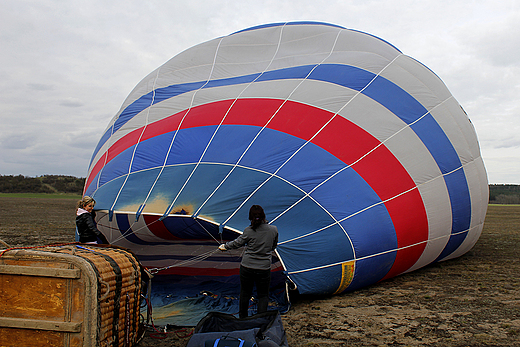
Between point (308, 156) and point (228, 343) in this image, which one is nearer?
point (228, 343)

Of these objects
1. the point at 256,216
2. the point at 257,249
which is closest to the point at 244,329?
the point at 257,249

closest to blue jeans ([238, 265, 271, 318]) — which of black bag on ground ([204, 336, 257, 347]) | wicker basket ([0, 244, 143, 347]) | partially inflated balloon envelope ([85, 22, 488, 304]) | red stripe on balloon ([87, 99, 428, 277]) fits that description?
partially inflated balloon envelope ([85, 22, 488, 304])

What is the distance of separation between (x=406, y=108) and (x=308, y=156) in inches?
61.3

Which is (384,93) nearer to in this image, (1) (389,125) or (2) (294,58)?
(1) (389,125)

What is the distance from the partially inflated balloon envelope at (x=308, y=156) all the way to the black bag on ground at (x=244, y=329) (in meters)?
0.82

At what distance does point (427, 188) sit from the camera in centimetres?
448

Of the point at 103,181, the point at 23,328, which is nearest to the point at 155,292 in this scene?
the point at 103,181

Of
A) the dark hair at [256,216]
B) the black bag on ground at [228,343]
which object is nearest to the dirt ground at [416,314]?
the black bag on ground at [228,343]

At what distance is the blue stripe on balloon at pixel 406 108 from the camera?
470cm

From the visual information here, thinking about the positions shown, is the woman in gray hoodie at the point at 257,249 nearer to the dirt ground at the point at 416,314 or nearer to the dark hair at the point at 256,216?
the dark hair at the point at 256,216

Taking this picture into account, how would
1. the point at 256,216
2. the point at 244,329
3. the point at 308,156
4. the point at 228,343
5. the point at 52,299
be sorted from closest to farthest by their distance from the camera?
the point at 52,299
the point at 228,343
the point at 244,329
the point at 256,216
the point at 308,156

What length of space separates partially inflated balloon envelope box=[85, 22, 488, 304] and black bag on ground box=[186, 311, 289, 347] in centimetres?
82

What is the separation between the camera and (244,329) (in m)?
2.76

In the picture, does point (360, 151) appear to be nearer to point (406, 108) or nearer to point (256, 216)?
point (406, 108)
